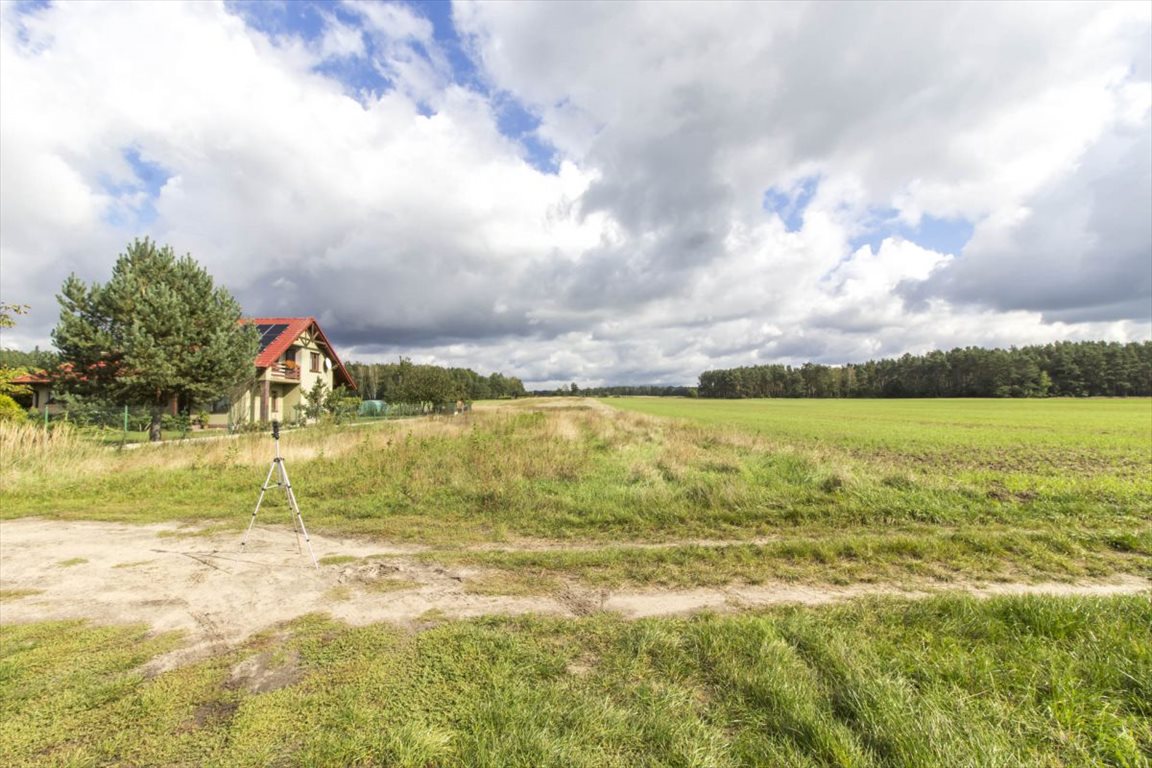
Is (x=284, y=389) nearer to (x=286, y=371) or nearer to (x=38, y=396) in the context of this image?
(x=286, y=371)

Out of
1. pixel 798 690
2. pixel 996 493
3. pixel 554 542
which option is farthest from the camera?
pixel 996 493

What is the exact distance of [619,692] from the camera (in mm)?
3268

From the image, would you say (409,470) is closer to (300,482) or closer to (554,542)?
(300,482)

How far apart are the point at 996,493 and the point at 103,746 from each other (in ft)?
46.3

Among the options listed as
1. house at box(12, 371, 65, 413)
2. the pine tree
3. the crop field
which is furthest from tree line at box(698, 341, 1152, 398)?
house at box(12, 371, 65, 413)

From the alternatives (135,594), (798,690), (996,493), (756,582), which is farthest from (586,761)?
(996,493)

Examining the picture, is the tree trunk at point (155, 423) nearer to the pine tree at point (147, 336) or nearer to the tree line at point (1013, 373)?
the pine tree at point (147, 336)

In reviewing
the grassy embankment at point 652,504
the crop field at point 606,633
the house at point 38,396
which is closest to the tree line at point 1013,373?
the grassy embankment at point 652,504

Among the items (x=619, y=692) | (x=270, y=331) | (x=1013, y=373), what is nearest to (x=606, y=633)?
(x=619, y=692)

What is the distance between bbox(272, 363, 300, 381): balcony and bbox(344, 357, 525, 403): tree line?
14.8 meters

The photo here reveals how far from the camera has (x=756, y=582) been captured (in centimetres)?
543

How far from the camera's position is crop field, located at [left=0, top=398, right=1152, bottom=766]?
2.80 metres

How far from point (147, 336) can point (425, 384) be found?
2984 centimetres

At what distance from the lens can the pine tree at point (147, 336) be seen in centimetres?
1920
